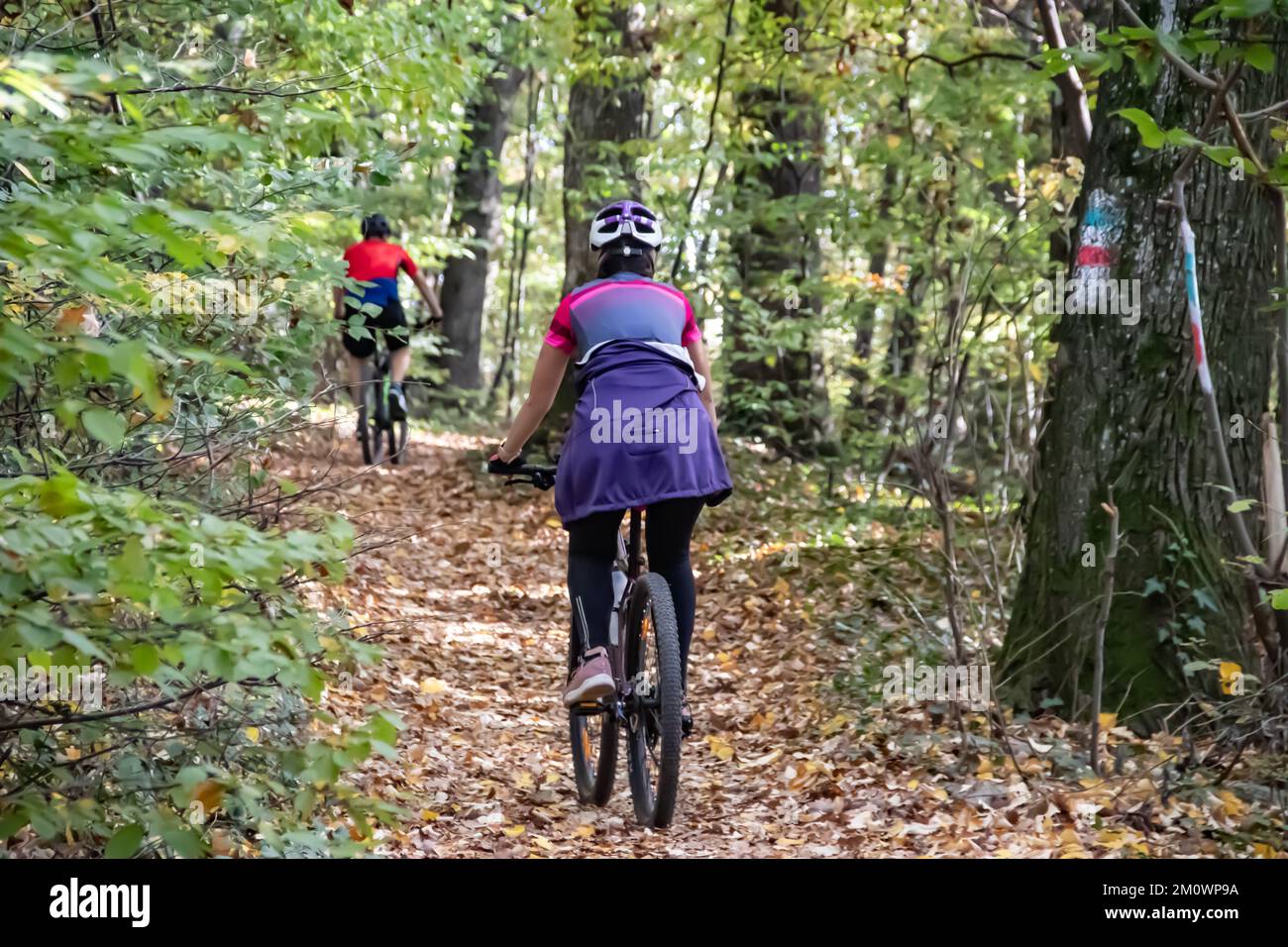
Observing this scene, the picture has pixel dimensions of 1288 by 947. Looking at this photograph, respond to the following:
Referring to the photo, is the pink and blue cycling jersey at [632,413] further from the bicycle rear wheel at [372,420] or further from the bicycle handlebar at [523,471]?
the bicycle rear wheel at [372,420]

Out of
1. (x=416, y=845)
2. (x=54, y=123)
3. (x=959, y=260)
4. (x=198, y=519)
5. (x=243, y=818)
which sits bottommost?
(x=416, y=845)

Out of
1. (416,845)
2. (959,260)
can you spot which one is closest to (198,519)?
(416,845)

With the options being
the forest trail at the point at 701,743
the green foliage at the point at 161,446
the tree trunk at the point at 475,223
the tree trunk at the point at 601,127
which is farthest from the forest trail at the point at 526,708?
the tree trunk at the point at 475,223

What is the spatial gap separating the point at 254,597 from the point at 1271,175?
360 cm

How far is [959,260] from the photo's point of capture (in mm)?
10500

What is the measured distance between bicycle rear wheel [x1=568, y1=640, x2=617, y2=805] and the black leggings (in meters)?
0.36

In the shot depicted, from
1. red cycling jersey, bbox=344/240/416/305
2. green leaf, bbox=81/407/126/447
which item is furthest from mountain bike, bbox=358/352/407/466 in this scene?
green leaf, bbox=81/407/126/447

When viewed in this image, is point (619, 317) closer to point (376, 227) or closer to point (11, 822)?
point (11, 822)

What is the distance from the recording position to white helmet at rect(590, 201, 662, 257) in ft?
16.5

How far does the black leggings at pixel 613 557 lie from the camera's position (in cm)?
484

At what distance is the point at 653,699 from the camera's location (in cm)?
487

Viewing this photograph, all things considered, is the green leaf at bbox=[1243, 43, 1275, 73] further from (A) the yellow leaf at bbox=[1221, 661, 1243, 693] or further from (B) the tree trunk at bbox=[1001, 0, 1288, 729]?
(A) the yellow leaf at bbox=[1221, 661, 1243, 693]

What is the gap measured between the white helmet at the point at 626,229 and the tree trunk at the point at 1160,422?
86.3 inches
